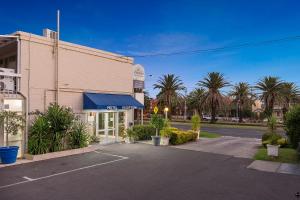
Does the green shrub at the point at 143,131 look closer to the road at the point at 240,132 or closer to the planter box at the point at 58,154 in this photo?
the planter box at the point at 58,154

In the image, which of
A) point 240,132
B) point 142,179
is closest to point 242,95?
point 240,132

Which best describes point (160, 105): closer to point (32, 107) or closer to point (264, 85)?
point (264, 85)

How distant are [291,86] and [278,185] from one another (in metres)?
46.0

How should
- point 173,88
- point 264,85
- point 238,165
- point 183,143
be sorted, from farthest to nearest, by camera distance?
point 173,88 < point 264,85 < point 183,143 < point 238,165

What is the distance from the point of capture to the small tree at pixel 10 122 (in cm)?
1285

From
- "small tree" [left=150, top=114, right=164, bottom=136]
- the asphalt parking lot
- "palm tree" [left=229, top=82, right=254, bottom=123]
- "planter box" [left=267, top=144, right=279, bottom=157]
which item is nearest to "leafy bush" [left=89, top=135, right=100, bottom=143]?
the asphalt parking lot

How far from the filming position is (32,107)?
15148mm

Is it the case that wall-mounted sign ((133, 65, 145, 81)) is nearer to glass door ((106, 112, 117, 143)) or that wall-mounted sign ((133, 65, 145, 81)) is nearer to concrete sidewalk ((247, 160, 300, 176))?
glass door ((106, 112, 117, 143))

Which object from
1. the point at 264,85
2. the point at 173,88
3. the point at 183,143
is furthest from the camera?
the point at 173,88

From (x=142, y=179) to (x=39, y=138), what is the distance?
6.94m

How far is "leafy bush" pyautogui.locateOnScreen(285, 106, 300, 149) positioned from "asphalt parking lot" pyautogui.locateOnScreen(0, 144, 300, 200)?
3.94 metres

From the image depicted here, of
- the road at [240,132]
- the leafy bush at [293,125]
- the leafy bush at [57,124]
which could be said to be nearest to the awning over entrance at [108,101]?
the leafy bush at [57,124]

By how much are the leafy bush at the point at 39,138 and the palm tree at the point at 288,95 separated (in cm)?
4225

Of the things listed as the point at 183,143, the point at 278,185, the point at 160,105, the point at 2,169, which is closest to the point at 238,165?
the point at 278,185
